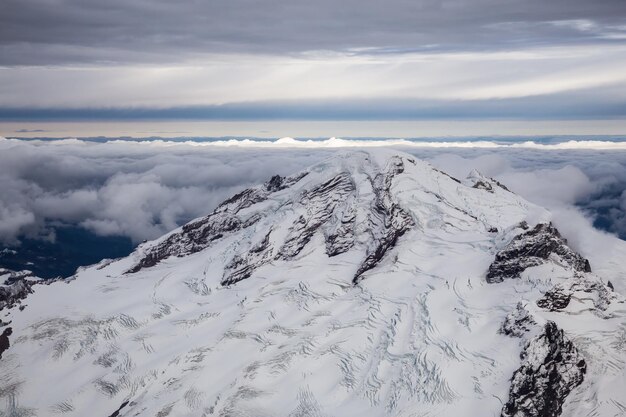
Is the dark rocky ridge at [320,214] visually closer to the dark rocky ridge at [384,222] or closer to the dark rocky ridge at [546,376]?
the dark rocky ridge at [384,222]

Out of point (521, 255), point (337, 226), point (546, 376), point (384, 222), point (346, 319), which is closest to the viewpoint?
point (546, 376)

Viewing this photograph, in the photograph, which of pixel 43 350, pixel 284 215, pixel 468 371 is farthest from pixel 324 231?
pixel 43 350

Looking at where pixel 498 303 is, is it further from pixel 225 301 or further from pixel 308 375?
pixel 225 301

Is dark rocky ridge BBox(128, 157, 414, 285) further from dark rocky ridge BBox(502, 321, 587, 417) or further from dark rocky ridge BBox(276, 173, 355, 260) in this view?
dark rocky ridge BBox(502, 321, 587, 417)

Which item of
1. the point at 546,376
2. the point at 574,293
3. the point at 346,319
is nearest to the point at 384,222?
the point at 346,319

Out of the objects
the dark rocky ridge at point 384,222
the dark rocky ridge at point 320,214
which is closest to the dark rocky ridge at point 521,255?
the dark rocky ridge at point 384,222

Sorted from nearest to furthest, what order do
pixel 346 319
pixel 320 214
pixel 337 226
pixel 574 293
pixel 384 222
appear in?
1. pixel 574 293
2. pixel 346 319
3. pixel 384 222
4. pixel 337 226
5. pixel 320 214

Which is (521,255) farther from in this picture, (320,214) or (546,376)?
(320,214)
